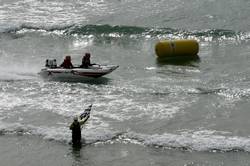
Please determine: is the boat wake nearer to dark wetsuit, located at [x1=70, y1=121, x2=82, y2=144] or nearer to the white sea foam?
the white sea foam

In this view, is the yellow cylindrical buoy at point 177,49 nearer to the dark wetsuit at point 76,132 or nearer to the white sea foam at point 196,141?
the white sea foam at point 196,141

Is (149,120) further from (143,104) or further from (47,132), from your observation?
(47,132)

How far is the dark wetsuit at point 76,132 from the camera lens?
17.9m

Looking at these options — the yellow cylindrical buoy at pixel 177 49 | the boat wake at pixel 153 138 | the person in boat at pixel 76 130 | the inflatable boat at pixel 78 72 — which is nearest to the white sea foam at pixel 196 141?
the boat wake at pixel 153 138

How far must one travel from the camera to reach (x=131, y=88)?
24344 millimetres

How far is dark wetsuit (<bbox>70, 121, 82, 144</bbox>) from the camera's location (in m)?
17.9

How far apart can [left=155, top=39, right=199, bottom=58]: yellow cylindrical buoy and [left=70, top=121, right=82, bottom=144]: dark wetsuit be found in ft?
40.9


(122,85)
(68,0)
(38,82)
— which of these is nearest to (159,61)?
(122,85)

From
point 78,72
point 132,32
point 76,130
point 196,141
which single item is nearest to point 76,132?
point 76,130

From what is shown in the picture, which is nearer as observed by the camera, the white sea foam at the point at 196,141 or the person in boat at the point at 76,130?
the white sea foam at the point at 196,141

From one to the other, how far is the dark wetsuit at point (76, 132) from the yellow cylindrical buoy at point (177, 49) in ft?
40.9

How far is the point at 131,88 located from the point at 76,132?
6721 millimetres

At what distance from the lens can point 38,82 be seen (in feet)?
85.6

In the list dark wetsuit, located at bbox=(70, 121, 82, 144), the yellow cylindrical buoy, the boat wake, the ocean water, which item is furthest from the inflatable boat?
dark wetsuit, located at bbox=(70, 121, 82, 144)
